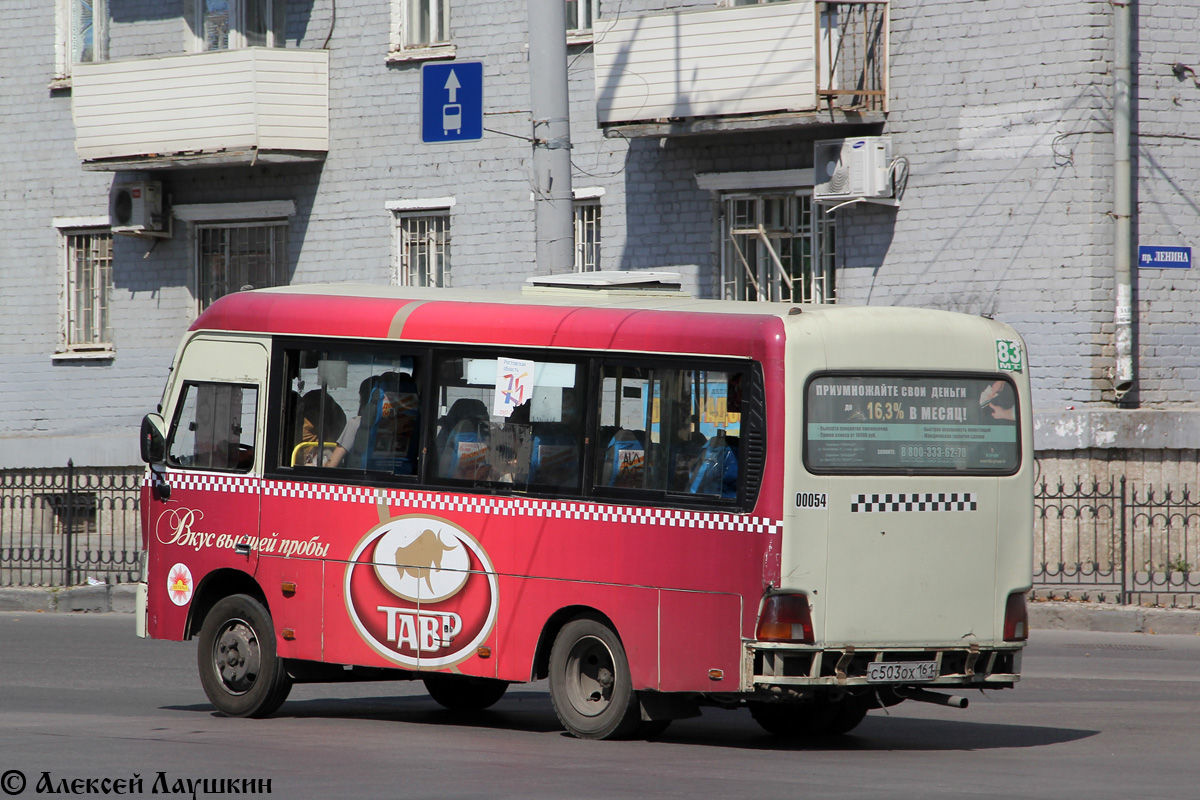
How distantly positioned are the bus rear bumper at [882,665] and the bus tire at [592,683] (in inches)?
35.0

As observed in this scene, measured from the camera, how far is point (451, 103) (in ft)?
60.6

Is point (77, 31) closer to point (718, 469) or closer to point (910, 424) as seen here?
point (718, 469)

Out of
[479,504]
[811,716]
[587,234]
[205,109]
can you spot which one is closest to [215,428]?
[479,504]

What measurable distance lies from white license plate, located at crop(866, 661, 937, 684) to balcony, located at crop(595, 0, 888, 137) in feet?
37.1

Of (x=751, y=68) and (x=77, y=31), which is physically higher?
(x=77, y=31)

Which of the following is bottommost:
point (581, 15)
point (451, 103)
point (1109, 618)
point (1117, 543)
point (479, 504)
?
point (1109, 618)

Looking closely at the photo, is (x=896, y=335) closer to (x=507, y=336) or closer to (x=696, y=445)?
(x=696, y=445)

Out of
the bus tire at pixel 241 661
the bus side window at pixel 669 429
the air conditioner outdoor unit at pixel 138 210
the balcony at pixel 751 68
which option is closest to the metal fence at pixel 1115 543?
the balcony at pixel 751 68

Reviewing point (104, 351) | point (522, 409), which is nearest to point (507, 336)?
point (522, 409)

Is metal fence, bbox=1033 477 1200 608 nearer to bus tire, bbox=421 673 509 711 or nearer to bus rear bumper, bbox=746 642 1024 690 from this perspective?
bus tire, bbox=421 673 509 711

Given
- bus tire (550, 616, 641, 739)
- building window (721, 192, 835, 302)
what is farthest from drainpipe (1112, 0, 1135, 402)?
bus tire (550, 616, 641, 739)

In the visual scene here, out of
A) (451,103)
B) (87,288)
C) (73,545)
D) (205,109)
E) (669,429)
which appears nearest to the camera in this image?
(669,429)

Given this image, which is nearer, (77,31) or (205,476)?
(205,476)

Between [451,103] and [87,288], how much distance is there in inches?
393
